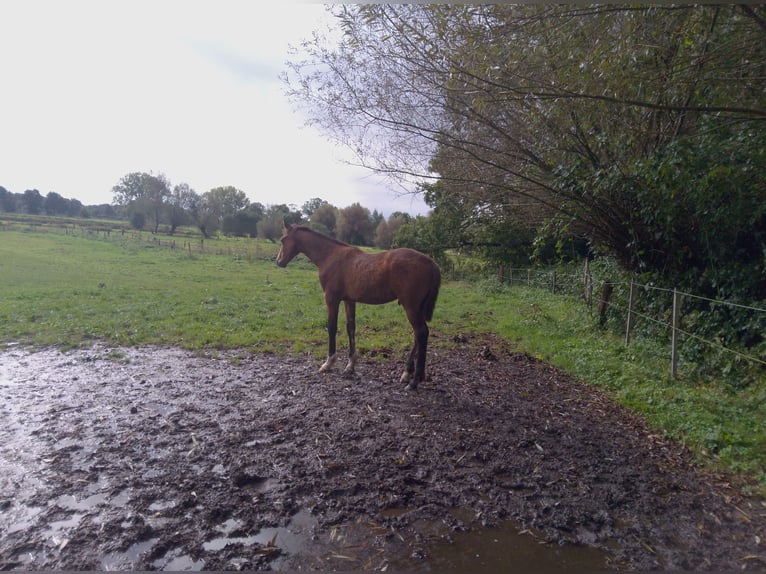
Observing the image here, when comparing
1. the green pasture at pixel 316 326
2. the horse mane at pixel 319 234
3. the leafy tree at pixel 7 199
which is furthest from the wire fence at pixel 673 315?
the leafy tree at pixel 7 199

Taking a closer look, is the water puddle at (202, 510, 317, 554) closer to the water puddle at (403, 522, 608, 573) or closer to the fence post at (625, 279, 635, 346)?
the water puddle at (403, 522, 608, 573)

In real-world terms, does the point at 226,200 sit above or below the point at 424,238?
above

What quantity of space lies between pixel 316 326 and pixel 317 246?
2687 mm

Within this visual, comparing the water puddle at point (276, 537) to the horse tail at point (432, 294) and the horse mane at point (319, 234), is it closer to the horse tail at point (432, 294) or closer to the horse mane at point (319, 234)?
the horse tail at point (432, 294)

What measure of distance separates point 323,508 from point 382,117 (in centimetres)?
542

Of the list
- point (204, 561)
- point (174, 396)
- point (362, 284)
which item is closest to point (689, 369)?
point (362, 284)

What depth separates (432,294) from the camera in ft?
17.9

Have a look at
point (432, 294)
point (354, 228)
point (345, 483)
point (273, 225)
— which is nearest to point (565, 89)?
point (432, 294)

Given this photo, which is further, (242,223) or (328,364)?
(242,223)

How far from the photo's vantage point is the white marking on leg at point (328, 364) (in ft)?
19.3

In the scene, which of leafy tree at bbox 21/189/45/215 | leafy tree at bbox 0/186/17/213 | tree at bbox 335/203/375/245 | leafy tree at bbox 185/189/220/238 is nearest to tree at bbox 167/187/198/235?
leafy tree at bbox 185/189/220/238

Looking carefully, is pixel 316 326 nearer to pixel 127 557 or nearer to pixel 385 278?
pixel 385 278

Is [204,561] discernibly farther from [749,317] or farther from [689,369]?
[749,317]

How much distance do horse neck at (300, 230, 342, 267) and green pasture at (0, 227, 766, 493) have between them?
5.28 ft
